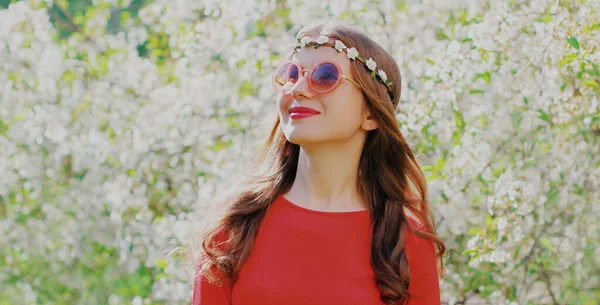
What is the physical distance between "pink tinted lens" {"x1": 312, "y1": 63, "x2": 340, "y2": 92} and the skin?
0.06 feet

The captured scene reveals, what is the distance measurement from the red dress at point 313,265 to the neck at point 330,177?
0.03 m

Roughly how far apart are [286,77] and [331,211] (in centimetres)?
35

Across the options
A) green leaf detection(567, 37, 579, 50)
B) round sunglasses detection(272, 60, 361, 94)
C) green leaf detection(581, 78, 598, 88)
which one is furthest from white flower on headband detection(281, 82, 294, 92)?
green leaf detection(581, 78, 598, 88)

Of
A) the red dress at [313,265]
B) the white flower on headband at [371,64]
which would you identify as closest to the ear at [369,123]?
the white flower on headband at [371,64]

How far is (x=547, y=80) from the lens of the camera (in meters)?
3.30

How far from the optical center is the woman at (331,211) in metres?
2.11

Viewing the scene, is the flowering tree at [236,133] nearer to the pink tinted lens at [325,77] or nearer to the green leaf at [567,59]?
the green leaf at [567,59]

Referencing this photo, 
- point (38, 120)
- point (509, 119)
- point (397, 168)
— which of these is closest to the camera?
point (397, 168)

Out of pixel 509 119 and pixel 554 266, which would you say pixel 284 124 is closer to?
pixel 509 119

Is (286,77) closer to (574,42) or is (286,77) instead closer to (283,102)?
(283,102)

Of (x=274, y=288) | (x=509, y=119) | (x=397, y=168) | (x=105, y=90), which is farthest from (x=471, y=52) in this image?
(x=105, y=90)

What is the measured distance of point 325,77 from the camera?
6.94 feet

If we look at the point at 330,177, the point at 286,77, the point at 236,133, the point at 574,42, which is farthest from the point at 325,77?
the point at 236,133

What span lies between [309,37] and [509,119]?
1653mm
